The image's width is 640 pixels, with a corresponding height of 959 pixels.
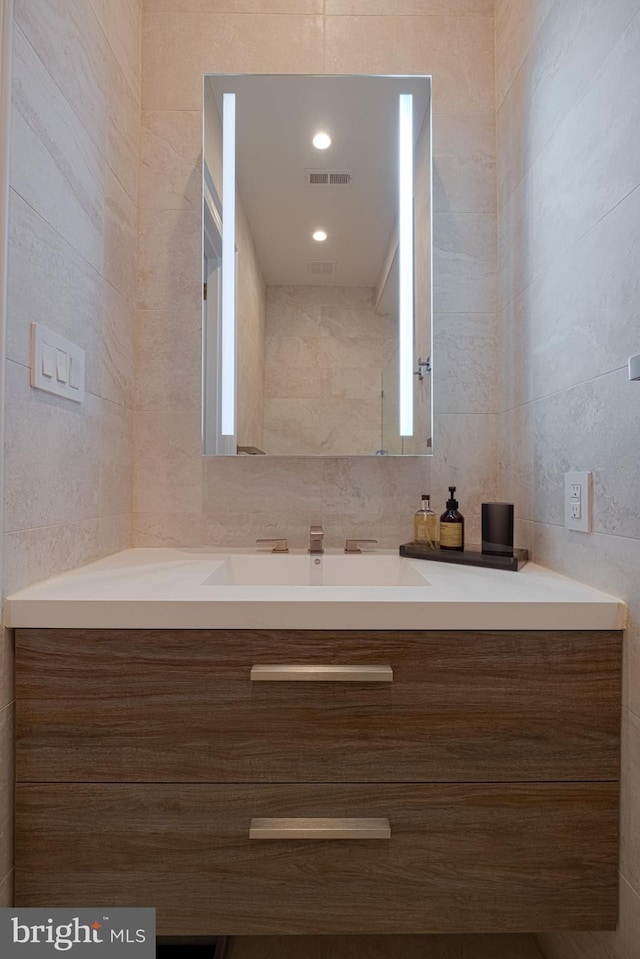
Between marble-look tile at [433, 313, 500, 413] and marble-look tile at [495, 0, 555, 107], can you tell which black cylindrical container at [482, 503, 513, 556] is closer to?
marble-look tile at [433, 313, 500, 413]

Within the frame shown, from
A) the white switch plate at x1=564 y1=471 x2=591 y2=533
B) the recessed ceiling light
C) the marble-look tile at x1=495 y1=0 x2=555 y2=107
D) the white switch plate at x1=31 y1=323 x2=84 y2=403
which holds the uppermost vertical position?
the marble-look tile at x1=495 y1=0 x2=555 y2=107

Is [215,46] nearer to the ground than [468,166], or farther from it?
farther from it

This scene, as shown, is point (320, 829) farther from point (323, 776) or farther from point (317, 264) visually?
point (317, 264)

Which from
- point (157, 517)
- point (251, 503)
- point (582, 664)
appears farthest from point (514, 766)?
point (157, 517)

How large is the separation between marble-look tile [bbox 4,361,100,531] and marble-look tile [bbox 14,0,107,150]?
1.94 ft

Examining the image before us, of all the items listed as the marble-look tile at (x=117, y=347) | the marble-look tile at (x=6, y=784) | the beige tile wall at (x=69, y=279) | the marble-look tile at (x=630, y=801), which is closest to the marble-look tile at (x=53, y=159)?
the beige tile wall at (x=69, y=279)

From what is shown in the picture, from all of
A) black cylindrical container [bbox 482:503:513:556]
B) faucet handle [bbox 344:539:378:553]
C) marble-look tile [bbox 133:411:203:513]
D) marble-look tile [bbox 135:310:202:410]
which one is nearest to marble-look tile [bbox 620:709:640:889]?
black cylindrical container [bbox 482:503:513:556]

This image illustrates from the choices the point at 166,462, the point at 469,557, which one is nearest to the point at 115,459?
the point at 166,462

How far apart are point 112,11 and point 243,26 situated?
0.36m

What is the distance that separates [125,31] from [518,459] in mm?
1492

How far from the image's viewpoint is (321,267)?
1.34 m

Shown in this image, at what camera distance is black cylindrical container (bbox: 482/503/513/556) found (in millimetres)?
1191

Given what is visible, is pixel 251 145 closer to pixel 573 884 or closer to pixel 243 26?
pixel 243 26

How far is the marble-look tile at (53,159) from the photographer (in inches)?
33.5
